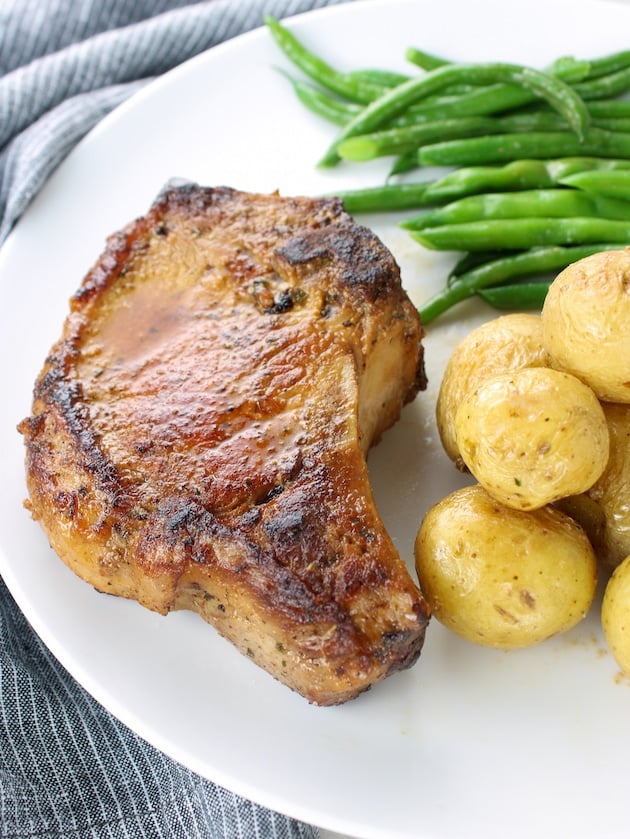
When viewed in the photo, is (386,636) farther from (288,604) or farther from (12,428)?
(12,428)

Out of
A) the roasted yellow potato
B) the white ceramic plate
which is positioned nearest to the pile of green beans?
the white ceramic plate

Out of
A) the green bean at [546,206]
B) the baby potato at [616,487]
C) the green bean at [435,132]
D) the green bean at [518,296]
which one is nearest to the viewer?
the baby potato at [616,487]

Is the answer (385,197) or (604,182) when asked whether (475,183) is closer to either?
(385,197)

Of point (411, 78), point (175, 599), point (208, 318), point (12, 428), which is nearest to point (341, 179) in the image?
point (411, 78)

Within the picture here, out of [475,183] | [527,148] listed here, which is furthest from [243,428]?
[527,148]

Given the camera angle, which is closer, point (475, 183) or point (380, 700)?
point (380, 700)

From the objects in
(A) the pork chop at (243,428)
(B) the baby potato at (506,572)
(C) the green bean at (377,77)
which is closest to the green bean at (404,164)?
(C) the green bean at (377,77)

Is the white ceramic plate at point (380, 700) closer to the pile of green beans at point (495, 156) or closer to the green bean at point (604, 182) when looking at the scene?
the pile of green beans at point (495, 156)
